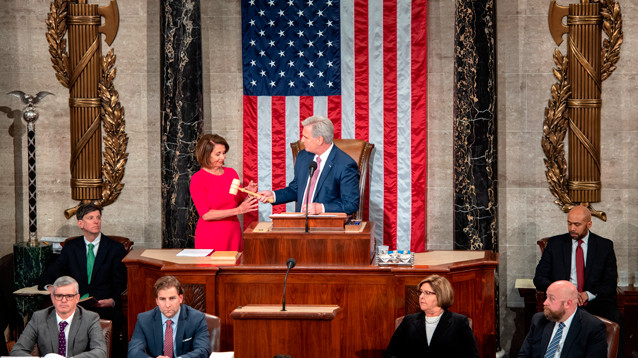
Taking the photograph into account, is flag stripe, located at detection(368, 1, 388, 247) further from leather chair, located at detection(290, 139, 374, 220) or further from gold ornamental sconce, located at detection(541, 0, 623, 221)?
gold ornamental sconce, located at detection(541, 0, 623, 221)

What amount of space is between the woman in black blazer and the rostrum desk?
431 mm

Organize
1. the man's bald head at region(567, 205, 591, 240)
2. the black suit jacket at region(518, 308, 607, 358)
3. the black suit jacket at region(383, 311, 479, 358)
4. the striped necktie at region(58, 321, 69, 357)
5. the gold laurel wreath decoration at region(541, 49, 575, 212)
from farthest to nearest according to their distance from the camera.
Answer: the gold laurel wreath decoration at region(541, 49, 575, 212)
the man's bald head at region(567, 205, 591, 240)
the striped necktie at region(58, 321, 69, 357)
the black suit jacket at region(383, 311, 479, 358)
the black suit jacket at region(518, 308, 607, 358)

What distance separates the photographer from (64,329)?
6121mm

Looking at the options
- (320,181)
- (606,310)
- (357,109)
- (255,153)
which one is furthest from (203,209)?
(606,310)

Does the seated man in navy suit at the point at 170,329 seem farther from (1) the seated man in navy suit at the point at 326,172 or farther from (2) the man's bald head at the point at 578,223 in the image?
(2) the man's bald head at the point at 578,223

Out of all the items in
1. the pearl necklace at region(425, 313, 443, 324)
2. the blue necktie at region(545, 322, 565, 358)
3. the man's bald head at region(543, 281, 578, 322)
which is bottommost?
the blue necktie at region(545, 322, 565, 358)

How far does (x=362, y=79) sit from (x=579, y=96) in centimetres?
229

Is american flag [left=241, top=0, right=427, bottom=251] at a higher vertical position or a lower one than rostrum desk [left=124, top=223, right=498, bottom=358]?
higher

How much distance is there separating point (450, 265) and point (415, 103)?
3.10 metres

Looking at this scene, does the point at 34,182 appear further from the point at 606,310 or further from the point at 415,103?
the point at 606,310

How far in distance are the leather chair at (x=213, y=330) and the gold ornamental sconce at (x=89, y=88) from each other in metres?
3.86

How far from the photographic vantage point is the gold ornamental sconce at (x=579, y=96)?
880 centimetres

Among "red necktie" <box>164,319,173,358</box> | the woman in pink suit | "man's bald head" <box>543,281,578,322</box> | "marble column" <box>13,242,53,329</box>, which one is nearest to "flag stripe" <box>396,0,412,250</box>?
the woman in pink suit

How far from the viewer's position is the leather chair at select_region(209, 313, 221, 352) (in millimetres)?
6023
